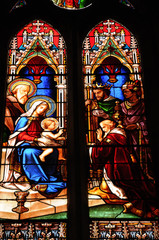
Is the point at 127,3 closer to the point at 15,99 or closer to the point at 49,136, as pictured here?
the point at 15,99

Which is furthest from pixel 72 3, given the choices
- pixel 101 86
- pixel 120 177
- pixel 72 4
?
pixel 120 177

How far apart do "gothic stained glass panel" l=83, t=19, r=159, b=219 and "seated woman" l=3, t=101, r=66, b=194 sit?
18.5 inches

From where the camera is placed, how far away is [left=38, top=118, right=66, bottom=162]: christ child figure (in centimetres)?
705

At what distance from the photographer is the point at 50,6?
8.64m

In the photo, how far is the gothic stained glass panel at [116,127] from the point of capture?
6.70 metres

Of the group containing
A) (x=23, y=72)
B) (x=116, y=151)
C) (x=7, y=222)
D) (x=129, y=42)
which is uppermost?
(x=129, y=42)

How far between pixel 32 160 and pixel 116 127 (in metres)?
1.21

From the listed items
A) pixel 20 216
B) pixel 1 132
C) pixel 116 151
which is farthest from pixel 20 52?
pixel 20 216

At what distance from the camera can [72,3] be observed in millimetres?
8734

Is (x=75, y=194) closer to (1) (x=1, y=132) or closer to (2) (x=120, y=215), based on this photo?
(2) (x=120, y=215)

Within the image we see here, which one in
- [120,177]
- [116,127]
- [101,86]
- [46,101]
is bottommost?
[120,177]

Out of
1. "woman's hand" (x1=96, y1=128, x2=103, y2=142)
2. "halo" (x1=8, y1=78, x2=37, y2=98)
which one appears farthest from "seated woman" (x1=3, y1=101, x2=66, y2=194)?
"woman's hand" (x1=96, y1=128, x2=103, y2=142)

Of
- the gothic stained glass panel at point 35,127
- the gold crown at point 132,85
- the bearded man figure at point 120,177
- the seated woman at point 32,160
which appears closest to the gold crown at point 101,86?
the gold crown at point 132,85

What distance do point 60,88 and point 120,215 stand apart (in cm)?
208
